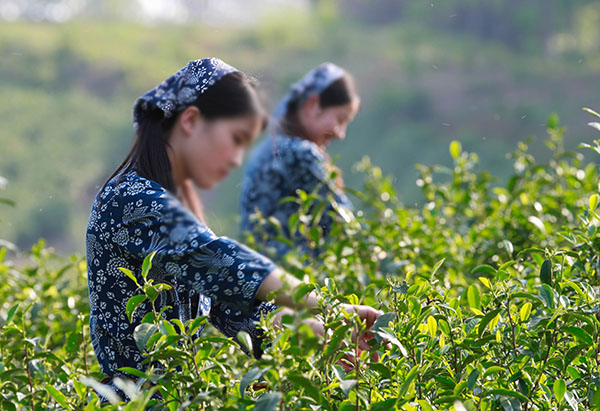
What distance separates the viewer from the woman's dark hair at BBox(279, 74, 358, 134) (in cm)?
330

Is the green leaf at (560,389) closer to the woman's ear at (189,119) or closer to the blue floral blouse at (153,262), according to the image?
the blue floral blouse at (153,262)

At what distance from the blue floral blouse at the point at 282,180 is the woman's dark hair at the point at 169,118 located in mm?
1223

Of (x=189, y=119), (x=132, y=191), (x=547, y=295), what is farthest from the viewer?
(x=189, y=119)

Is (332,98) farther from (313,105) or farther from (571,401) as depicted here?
(571,401)

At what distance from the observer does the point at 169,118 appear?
156 centimetres

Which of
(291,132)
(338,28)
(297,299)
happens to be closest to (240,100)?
(297,299)

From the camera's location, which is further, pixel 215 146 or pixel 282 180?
pixel 282 180

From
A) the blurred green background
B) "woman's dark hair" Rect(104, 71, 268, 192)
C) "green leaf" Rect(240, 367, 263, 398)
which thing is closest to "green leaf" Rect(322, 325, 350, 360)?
"green leaf" Rect(240, 367, 263, 398)

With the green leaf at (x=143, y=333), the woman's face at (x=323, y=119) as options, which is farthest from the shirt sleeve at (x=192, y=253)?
the woman's face at (x=323, y=119)

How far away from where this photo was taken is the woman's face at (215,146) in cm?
155

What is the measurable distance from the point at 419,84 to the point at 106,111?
7676 mm

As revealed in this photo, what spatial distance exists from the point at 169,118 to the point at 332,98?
5.96 feet

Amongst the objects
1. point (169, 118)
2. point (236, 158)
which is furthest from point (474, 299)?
point (169, 118)

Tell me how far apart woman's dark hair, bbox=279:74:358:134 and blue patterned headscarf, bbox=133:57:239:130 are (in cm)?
175
